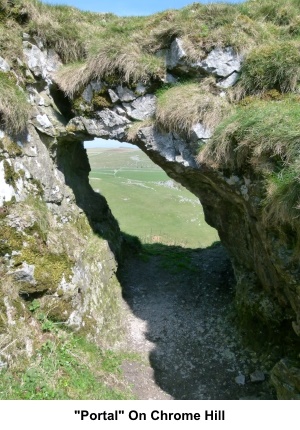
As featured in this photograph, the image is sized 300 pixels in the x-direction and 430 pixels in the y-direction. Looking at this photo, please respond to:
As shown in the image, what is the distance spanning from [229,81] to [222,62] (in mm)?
696

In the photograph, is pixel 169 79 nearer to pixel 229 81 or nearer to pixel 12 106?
pixel 229 81

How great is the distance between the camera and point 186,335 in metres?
13.4

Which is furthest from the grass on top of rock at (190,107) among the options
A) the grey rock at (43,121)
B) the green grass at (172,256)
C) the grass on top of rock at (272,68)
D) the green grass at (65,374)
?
the green grass at (172,256)

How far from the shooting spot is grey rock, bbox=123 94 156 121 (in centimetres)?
1288

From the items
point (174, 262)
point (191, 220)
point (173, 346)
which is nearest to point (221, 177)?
point (173, 346)

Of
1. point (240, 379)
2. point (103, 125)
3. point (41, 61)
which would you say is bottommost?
point (240, 379)

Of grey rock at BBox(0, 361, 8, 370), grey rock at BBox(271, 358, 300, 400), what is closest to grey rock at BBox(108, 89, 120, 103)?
grey rock at BBox(0, 361, 8, 370)

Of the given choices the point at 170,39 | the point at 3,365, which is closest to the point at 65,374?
the point at 3,365

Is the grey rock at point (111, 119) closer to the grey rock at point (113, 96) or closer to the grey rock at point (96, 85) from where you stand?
the grey rock at point (113, 96)

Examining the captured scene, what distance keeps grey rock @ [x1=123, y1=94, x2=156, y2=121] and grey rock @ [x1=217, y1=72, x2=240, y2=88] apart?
8.00 ft

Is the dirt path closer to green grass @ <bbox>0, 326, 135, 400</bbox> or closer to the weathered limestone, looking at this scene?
green grass @ <bbox>0, 326, 135, 400</bbox>

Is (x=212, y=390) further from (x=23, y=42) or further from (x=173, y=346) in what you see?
(x=23, y=42)

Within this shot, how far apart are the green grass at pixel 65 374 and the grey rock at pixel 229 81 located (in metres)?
9.64

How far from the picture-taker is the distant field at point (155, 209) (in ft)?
79.3
